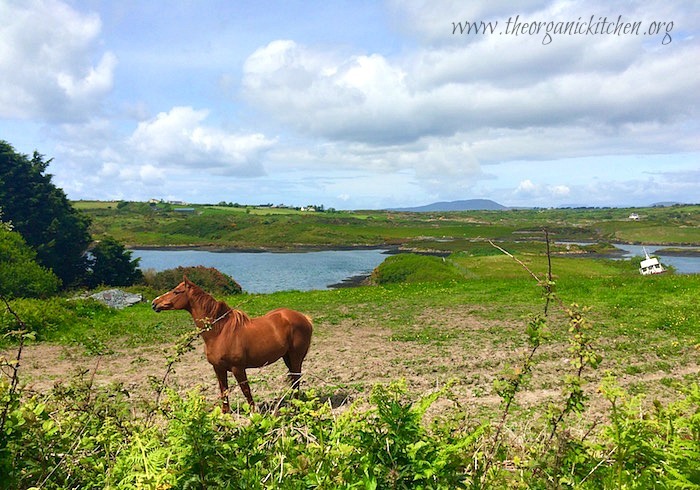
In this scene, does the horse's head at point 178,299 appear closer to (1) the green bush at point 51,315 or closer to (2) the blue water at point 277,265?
(1) the green bush at point 51,315

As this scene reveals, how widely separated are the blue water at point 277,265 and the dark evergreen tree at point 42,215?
14.7 meters

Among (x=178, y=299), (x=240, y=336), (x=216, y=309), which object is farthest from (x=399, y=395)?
(x=178, y=299)

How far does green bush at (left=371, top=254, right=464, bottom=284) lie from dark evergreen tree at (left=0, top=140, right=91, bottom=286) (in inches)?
A: 1121

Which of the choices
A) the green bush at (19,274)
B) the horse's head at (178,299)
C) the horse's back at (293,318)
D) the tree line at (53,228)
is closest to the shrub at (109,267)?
the tree line at (53,228)

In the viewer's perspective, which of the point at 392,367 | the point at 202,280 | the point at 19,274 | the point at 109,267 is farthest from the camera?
the point at 109,267

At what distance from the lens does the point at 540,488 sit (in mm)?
2188

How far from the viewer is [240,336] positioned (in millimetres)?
7633

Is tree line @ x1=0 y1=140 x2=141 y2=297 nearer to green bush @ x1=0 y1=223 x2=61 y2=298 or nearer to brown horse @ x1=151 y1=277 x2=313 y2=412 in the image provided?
green bush @ x1=0 y1=223 x2=61 y2=298

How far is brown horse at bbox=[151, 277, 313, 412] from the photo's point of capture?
24.8 feet

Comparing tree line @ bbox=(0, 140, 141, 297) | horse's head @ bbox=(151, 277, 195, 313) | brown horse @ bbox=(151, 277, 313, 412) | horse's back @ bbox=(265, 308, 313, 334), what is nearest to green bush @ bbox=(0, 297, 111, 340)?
horse's head @ bbox=(151, 277, 195, 313)

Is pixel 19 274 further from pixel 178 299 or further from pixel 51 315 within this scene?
pixel 178 299

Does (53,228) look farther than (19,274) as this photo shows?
Yes

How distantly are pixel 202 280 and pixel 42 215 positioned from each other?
14904 millimetres

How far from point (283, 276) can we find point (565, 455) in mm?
53540
